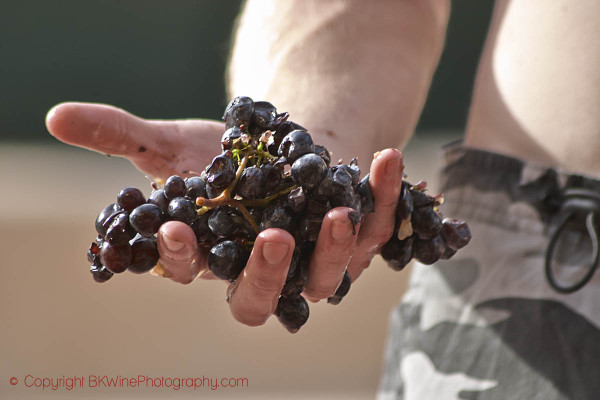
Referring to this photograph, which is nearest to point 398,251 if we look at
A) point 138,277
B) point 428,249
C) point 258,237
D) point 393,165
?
point 428,249

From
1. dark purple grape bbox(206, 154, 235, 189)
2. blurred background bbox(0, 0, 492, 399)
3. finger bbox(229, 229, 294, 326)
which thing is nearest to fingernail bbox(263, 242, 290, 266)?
finger bbox(229, 229, 294, 326)

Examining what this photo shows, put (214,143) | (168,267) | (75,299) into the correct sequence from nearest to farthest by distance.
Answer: (168,267), (214,143), (75,299)

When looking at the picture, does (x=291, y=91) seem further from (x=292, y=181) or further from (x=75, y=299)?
(x=75, y=299)

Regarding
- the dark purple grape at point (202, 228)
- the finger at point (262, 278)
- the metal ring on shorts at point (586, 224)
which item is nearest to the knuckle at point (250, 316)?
the finger at point (262, 278)

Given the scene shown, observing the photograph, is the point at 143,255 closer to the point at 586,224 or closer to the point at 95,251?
the point at 95,251

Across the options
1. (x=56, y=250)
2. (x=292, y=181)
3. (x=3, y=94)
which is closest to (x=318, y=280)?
(x=292, y=181)

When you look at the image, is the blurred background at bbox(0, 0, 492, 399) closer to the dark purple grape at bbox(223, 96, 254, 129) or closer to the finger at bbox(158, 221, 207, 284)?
the dark purple grape at bbox(223, 96, 254, 129)

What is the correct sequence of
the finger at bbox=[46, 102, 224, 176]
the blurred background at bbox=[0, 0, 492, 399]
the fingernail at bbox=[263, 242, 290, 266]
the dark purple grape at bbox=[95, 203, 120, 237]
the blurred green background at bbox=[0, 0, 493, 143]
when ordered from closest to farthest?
the fingernail at bbox=[263, 242, 290, 266] < the dark purple grape at bbox=[95, 203, 120, 237] < the finger at bbox=[46, 102, 224, 176] < the blurred background at bbox=[0, 0, 492, 399] < the blurred green background at bbox=[0, 0, 493, 143]
